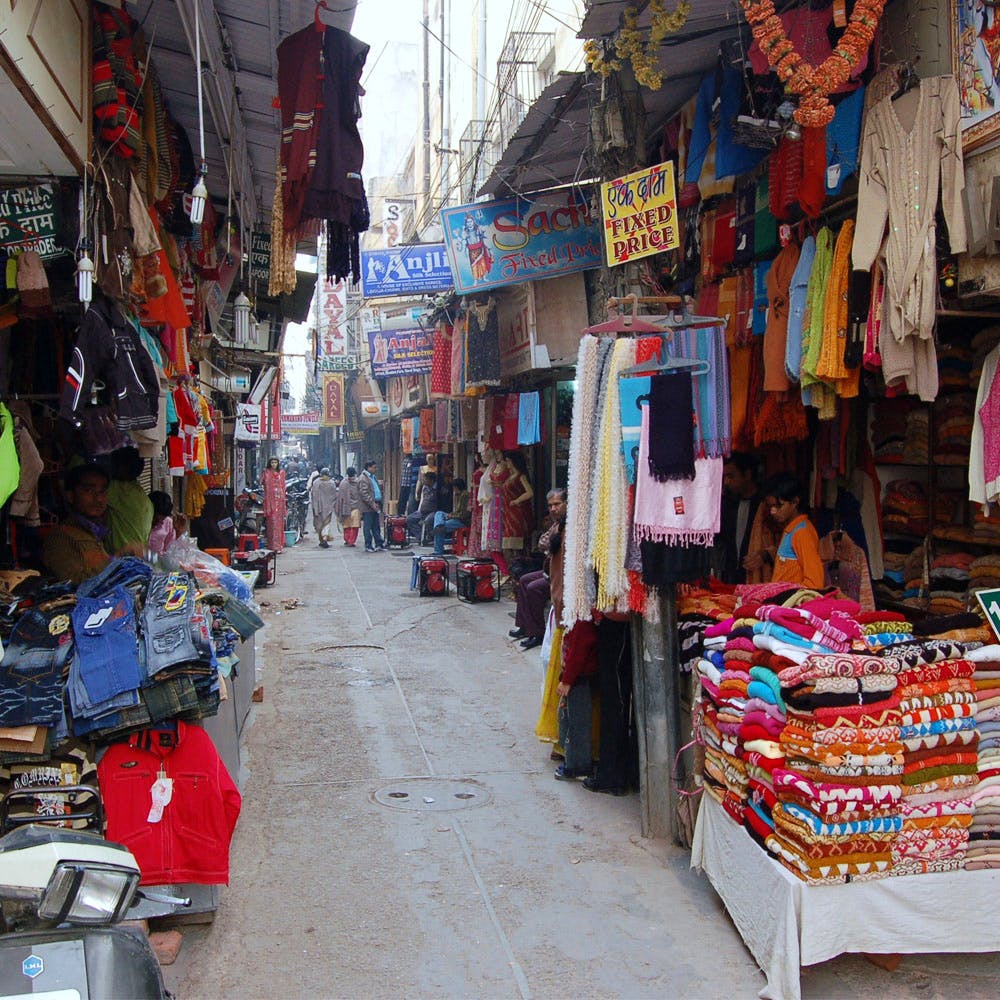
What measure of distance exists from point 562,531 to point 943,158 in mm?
3670

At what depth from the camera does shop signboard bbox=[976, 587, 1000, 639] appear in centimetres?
443

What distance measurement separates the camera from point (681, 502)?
16.7 feet

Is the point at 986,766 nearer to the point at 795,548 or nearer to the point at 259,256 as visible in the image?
the point at 795,548

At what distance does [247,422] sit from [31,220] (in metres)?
14.4

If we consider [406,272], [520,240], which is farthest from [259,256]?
[406,272]

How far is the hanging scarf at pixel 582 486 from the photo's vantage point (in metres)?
5.51

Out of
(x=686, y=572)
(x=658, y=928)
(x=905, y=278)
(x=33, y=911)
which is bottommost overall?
(x=658, y=928)

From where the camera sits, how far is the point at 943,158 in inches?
187

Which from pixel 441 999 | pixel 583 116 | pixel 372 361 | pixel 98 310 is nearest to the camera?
pixel 441 999

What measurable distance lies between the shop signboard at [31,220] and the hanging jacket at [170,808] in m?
2.65

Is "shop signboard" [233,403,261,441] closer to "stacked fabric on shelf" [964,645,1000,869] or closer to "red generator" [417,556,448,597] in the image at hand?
"red generator" [417,556,448,597]

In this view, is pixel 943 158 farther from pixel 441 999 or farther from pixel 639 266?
pixel 441 999

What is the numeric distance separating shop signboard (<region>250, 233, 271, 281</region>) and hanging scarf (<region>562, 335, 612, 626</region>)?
21.8 feet

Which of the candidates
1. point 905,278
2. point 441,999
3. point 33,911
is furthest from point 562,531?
point 33,911
